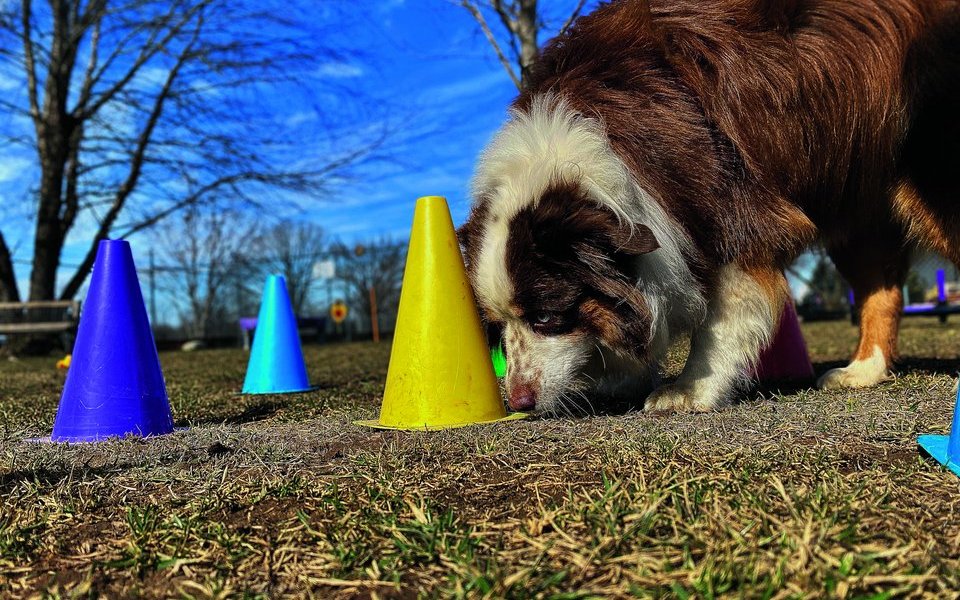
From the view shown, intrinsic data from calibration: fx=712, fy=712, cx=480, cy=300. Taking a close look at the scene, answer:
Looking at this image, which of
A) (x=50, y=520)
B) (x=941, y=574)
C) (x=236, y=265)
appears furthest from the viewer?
(x=236, y=265)

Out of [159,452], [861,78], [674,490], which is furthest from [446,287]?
[861,78]

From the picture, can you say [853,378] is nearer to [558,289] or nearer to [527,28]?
[558,289]

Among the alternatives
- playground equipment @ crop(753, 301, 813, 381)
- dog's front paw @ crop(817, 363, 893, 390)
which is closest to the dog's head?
dog's front paw @ crop(817, 363, 893, 390)

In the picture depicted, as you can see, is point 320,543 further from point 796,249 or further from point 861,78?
point 861,78

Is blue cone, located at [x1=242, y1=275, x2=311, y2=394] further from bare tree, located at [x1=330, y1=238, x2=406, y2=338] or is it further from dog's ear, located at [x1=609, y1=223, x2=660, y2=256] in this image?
bare tree, located at [x1=330, y1=238, x2=406, y2=338]

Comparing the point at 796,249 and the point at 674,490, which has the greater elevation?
the point at 796,249

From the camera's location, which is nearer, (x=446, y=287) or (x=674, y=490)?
(x=674, y=490)

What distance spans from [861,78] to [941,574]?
2633mm

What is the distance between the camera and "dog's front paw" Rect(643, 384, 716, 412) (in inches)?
130

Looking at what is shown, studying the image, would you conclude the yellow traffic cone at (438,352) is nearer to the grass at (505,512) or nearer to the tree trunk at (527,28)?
the grass at (505,512)

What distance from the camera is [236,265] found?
22.2m

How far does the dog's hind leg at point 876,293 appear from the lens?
4.08 metres

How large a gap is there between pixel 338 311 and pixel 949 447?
20370 millimetres

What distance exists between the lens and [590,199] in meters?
3.06
